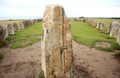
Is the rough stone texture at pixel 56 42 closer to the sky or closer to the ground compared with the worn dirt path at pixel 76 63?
closer to the sky

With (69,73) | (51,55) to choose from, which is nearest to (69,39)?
(51,55)

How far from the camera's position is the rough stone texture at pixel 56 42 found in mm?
5816

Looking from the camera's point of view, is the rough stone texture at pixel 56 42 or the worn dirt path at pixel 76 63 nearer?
the rough stone texture at pixel 56 42

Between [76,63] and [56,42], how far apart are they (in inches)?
123

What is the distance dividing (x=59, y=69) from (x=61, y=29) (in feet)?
4.85

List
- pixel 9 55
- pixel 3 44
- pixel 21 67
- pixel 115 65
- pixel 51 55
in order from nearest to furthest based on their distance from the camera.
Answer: pixel 51 55 → pixel 21 67 → pixel 115 65 → pixel 9 55 → pixel 3 44

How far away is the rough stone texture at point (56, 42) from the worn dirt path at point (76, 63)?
4.20ft

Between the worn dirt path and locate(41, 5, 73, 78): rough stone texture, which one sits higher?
locate(41, 5, 73, 78): rough stone texture

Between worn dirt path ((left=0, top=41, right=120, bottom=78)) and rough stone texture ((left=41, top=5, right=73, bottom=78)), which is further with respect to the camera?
worn dirt path ((left=0, top=41, right=120, bottom=78))

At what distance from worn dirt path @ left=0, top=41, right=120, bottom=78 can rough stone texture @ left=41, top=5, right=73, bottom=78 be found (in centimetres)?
128

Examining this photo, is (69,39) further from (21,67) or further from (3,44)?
(3,44)

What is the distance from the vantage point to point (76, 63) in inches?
339

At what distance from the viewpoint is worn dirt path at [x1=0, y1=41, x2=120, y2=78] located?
7.35m

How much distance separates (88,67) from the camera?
8156 mm
